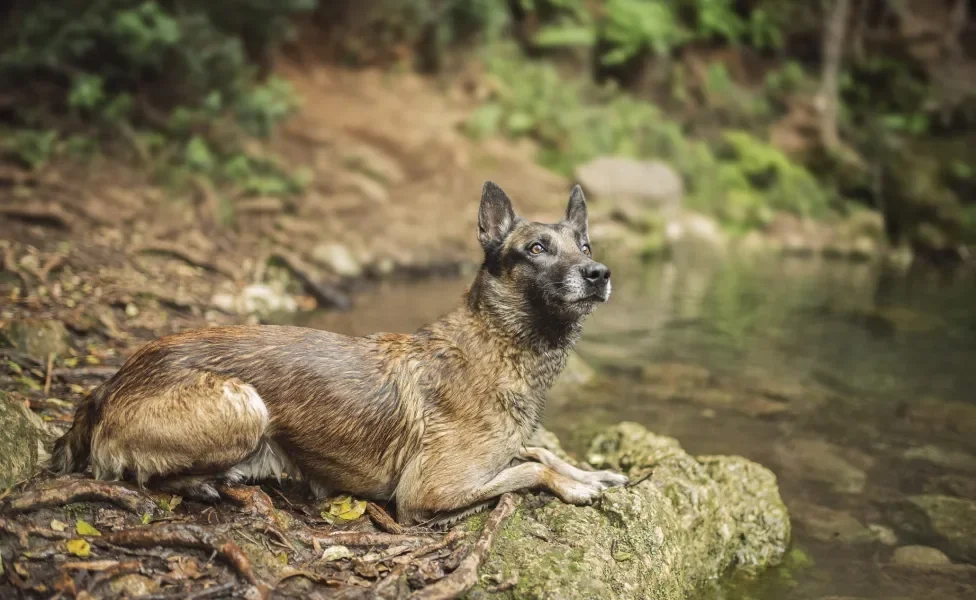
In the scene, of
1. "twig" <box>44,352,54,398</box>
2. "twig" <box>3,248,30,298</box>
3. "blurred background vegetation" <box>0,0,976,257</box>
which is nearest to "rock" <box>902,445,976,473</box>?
"twig" <box>44,352,54,398</box>

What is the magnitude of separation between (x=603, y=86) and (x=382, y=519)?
73.0ft

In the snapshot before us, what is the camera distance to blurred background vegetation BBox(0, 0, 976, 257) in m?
11.5

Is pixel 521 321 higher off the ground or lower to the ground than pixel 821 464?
higher

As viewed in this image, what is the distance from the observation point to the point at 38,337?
6488 mm

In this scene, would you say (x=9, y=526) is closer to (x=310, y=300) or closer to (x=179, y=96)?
(x=310, y=300)

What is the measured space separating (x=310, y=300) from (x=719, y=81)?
65.9 ft

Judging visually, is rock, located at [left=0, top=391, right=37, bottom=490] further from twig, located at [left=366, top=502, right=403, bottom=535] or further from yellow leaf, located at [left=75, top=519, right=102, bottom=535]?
twig, located at [left=366, top=502, right=403, bottom=535]

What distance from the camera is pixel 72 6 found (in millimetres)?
11148

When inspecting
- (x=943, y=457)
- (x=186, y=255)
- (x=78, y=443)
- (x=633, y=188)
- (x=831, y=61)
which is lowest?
(x=943, y=457)

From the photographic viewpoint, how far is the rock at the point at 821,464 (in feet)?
23.1

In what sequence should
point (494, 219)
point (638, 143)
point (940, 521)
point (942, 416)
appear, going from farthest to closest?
point (638, 143), point (942, 416), point (940, 521), point (494, 219)

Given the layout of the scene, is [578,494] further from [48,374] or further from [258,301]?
[258,301]

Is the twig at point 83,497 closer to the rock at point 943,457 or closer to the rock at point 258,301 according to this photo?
the rock at point 258,301

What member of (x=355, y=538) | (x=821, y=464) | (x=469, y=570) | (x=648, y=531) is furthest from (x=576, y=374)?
(x=469, y=570)
